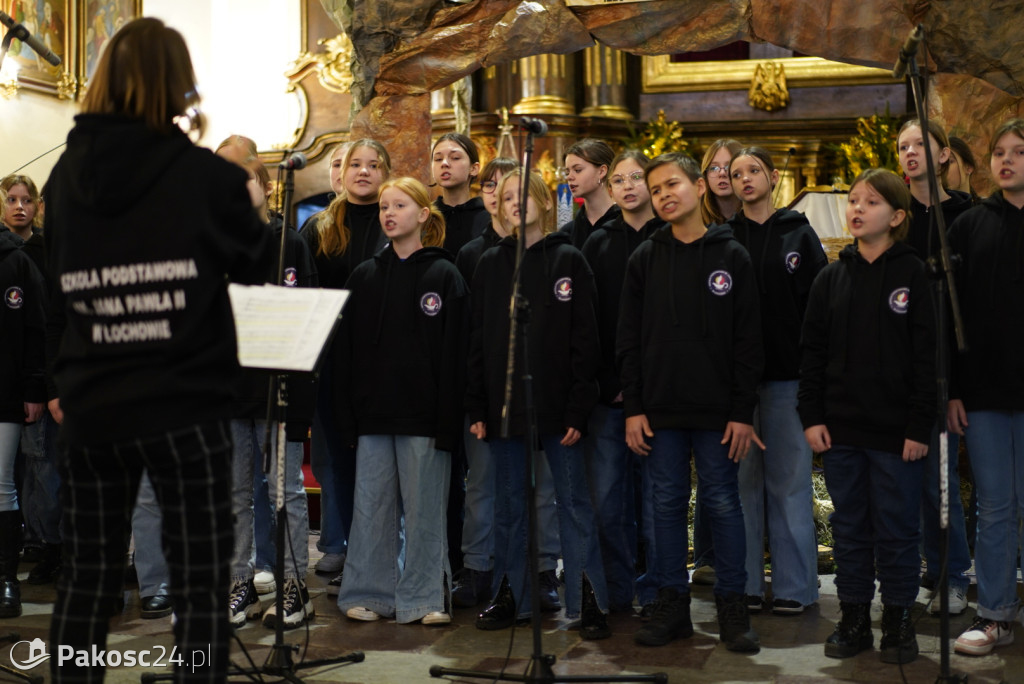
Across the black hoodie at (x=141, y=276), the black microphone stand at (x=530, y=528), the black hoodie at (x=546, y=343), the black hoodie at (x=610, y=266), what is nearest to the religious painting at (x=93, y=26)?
the black hoodie at (x=610, y=266)

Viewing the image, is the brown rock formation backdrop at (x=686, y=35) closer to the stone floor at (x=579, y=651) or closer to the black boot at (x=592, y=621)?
the stone floor at (x=579, y=651)

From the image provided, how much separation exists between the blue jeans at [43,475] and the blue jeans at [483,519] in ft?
6.75

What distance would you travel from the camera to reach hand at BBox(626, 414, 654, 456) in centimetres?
397

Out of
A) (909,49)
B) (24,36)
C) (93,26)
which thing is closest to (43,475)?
(24,36)

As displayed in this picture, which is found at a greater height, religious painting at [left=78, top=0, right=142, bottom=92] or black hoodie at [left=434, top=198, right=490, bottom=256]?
religious painting at [left=78, top=0, right=142, bottom=92]

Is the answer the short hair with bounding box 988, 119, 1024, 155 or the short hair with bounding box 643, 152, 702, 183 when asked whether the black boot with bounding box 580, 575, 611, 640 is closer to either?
the short hair with bounding box 643, 152, 702, 183

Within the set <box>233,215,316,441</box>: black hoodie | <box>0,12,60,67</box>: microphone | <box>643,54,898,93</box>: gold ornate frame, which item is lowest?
<box>233,215,316,441</box>: black hoodie

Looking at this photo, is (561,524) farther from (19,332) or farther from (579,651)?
(19,332)

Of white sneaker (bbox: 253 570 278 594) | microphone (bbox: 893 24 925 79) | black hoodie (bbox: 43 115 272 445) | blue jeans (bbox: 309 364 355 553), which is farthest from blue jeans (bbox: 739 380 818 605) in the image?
black hoodie (bbox: 43 115 272 445)

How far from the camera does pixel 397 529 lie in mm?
4445

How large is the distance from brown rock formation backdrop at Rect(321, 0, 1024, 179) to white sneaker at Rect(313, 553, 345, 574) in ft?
7.13

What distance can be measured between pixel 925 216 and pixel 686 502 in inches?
58.2

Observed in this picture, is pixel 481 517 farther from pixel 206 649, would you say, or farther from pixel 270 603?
pixel 206 649

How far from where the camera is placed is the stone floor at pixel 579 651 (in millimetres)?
3580
